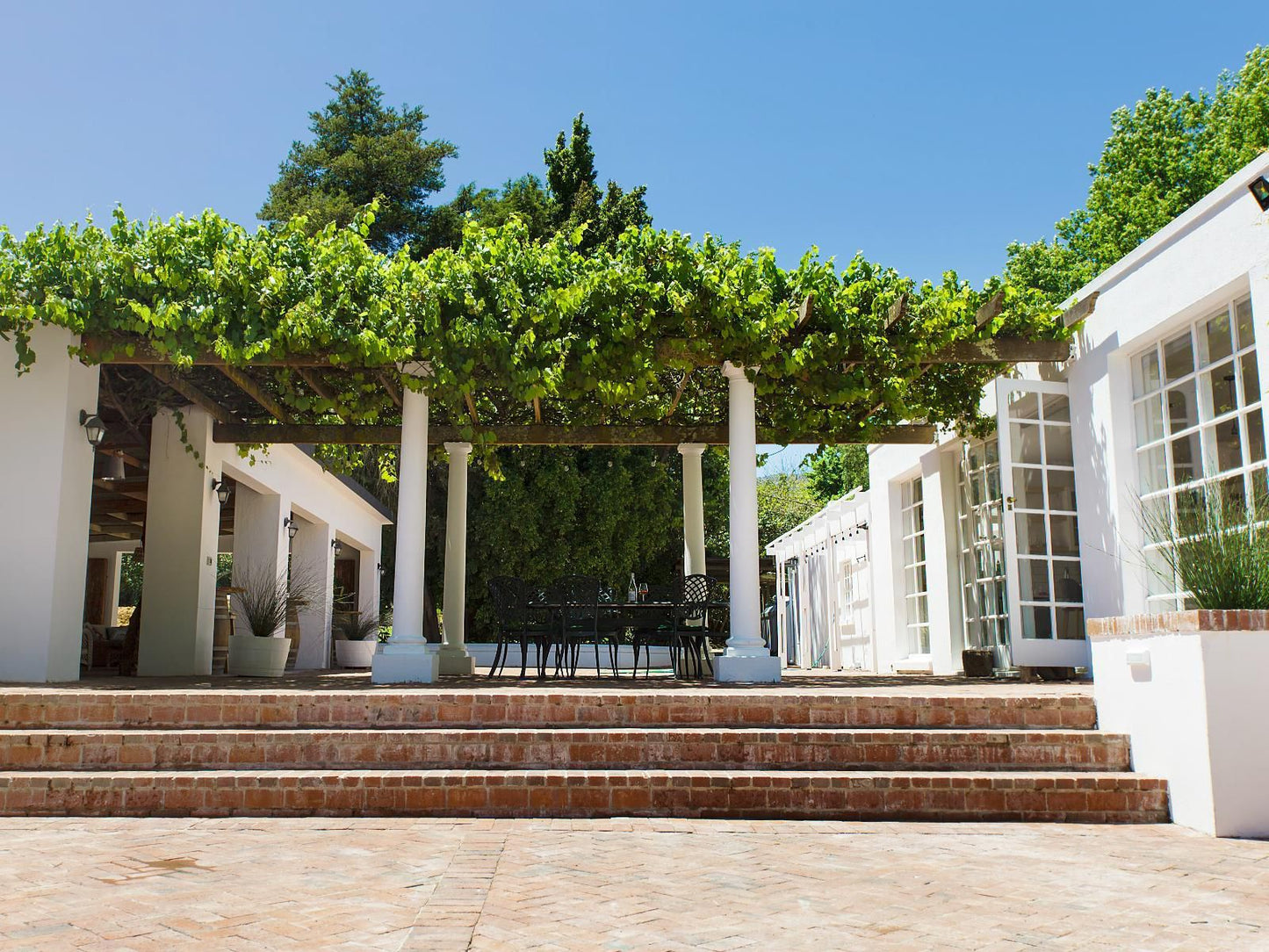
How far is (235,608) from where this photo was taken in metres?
13.1

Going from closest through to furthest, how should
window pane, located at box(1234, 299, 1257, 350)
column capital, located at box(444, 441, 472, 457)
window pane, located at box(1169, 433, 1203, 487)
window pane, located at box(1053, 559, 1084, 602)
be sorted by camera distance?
window pane, located at box(1234, 299, 1257, 350) → window pane, located at box(1169, 433, 1203, 487) → window pane, located at box(1053, 559, 1084, 602) → column capital, located at box(444, 441, 472, 457)

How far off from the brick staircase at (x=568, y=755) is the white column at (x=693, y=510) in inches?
142

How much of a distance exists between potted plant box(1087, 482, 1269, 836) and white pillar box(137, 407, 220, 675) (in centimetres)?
796

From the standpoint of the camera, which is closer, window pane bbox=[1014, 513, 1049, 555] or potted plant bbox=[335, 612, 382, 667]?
window pane bbox=[1014, 513, 1049, 555]

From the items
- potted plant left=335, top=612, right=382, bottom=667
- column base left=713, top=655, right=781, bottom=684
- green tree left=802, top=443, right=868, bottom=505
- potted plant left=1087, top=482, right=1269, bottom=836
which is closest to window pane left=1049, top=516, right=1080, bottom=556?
column base left=713, top=655, right=781, bottom=684

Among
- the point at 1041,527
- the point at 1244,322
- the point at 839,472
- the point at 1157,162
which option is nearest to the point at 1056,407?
the point at 1041,527

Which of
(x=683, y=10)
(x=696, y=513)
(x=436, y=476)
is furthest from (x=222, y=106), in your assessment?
(x=436, y=476)

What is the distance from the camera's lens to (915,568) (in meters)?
11.4

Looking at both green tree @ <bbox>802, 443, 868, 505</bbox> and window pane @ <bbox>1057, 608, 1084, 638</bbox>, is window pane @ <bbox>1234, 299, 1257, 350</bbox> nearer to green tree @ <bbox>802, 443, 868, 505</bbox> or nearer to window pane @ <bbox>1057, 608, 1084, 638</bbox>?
window pane @ <bbox>1057, 608, 1084, 638</bbox>

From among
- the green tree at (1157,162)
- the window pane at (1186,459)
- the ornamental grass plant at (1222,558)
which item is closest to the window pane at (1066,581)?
the window pane at (1186,459)

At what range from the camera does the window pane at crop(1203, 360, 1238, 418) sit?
6551 mm

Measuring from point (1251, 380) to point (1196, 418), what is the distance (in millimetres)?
592

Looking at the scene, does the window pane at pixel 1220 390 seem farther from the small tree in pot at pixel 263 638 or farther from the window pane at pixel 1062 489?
the small tree in pot at pixel 263 638

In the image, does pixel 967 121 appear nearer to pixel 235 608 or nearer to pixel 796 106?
pixel 796 106
